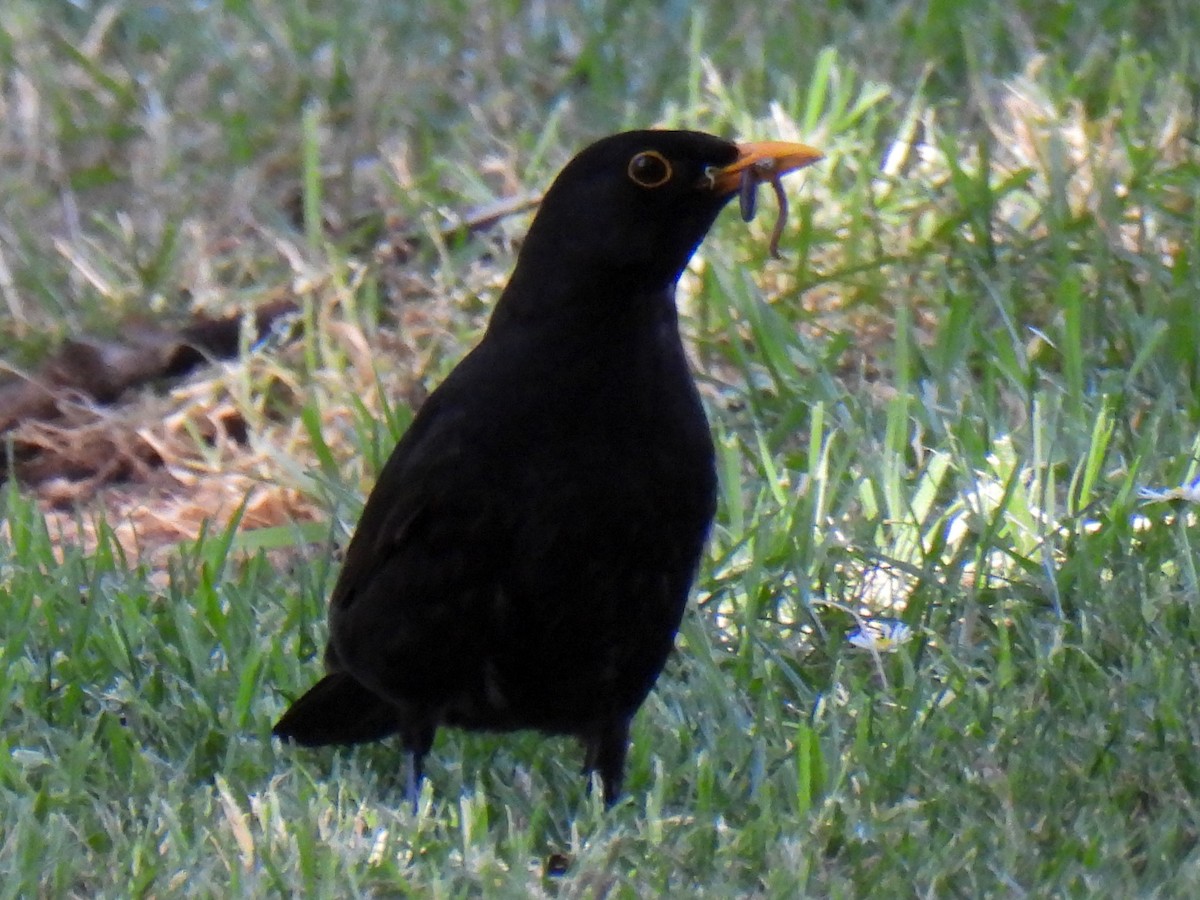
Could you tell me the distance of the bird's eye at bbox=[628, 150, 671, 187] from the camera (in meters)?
3.75

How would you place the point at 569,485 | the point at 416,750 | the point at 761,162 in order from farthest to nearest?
the point at 416,750, the point at 761,162, the point at 569,485

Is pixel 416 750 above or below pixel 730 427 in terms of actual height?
below

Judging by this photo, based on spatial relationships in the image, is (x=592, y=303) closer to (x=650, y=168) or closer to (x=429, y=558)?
(x=650, y=168)

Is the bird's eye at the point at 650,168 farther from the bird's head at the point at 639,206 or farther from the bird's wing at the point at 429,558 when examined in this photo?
the bird's wing at the point at 429,558

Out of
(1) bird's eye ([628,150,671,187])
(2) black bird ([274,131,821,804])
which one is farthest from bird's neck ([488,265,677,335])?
(1) bird's eye ([628,150,671,187])

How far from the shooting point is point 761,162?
3.84 metres

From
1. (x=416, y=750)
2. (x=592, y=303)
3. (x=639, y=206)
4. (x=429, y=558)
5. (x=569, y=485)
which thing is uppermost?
(x=639, y=206)

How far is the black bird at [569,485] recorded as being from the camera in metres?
3.64

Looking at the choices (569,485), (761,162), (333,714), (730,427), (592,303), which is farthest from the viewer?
(730,427)

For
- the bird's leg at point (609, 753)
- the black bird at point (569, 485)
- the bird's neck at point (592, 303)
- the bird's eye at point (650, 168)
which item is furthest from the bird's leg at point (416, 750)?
the bird's eye at point (650, 168)

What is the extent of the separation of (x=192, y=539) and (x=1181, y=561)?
215 cm

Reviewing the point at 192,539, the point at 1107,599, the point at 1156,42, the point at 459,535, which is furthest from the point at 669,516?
the point at 1156,42

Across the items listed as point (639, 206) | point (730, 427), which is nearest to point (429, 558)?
point (639, 206)

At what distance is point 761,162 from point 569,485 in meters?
0.64
